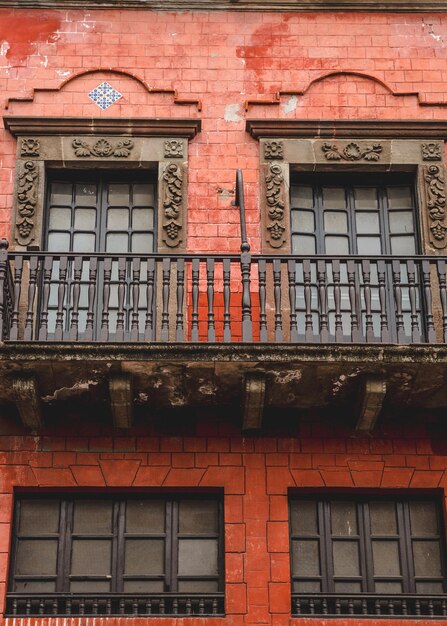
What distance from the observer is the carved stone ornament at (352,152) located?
45.0 feet

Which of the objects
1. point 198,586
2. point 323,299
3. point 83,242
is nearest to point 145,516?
point 198,586

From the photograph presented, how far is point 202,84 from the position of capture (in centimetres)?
1419

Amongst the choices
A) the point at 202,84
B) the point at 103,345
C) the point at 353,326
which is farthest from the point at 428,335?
the point at 202,84

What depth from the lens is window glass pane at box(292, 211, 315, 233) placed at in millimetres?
13688

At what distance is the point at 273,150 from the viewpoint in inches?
540

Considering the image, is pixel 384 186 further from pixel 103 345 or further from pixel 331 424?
pixel 103 345

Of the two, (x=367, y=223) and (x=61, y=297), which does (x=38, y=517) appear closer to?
(x=61, y=297)

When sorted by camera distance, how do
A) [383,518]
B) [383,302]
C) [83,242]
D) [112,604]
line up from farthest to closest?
[83,242]
[383,302]
[383,518]
[112,604]

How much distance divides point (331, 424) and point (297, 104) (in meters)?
4.08

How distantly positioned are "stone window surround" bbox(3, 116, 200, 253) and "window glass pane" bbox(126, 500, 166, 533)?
340cm

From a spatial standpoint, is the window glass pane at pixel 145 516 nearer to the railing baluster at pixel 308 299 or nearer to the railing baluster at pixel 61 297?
the railing baluster at pixel 61 297

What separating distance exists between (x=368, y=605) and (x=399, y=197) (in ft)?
16.2

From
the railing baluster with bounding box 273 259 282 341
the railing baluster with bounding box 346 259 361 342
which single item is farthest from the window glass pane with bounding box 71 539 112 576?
the railing baluster with bounding box 346 259 361 342

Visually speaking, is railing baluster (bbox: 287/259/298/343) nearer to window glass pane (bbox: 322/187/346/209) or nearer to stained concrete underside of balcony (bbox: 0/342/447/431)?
stained concrete underside of balcony (bbox: 0/342/447/431)
